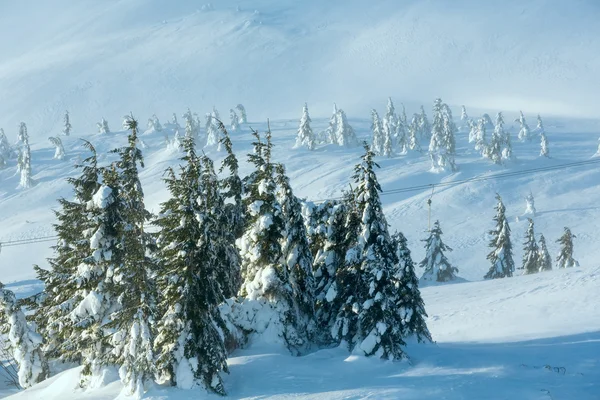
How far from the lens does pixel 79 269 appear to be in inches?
717

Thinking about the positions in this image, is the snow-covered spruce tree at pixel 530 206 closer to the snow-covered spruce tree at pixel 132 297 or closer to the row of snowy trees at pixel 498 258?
the row of snowy trees at pixel 498 258

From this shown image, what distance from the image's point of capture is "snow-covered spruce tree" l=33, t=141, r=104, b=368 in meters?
17.6

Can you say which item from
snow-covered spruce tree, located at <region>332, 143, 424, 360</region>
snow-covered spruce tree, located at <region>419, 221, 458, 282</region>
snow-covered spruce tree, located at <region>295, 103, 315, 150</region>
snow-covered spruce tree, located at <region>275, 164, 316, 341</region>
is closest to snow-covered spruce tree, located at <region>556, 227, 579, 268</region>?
snow-covered spruce tree, located at <region>419, 221, 458, 282</region>

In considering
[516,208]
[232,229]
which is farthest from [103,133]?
[232,229]

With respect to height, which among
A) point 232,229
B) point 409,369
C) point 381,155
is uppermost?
point 381,155

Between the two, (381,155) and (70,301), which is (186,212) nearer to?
(70,301)

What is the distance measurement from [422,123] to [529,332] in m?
127

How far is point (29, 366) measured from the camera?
23.1 meters

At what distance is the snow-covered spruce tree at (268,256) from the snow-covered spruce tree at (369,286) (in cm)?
168

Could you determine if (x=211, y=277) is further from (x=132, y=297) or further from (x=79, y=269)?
(x=79, y=269)

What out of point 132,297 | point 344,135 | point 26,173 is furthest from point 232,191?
point 26,173

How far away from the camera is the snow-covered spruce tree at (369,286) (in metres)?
17.1

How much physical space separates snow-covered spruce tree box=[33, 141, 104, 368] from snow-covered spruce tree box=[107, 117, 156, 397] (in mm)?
791

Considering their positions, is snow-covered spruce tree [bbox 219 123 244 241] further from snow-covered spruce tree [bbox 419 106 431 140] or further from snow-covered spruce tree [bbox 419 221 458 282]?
snow-covered spruce tree [bbox 419 106 431 140]
